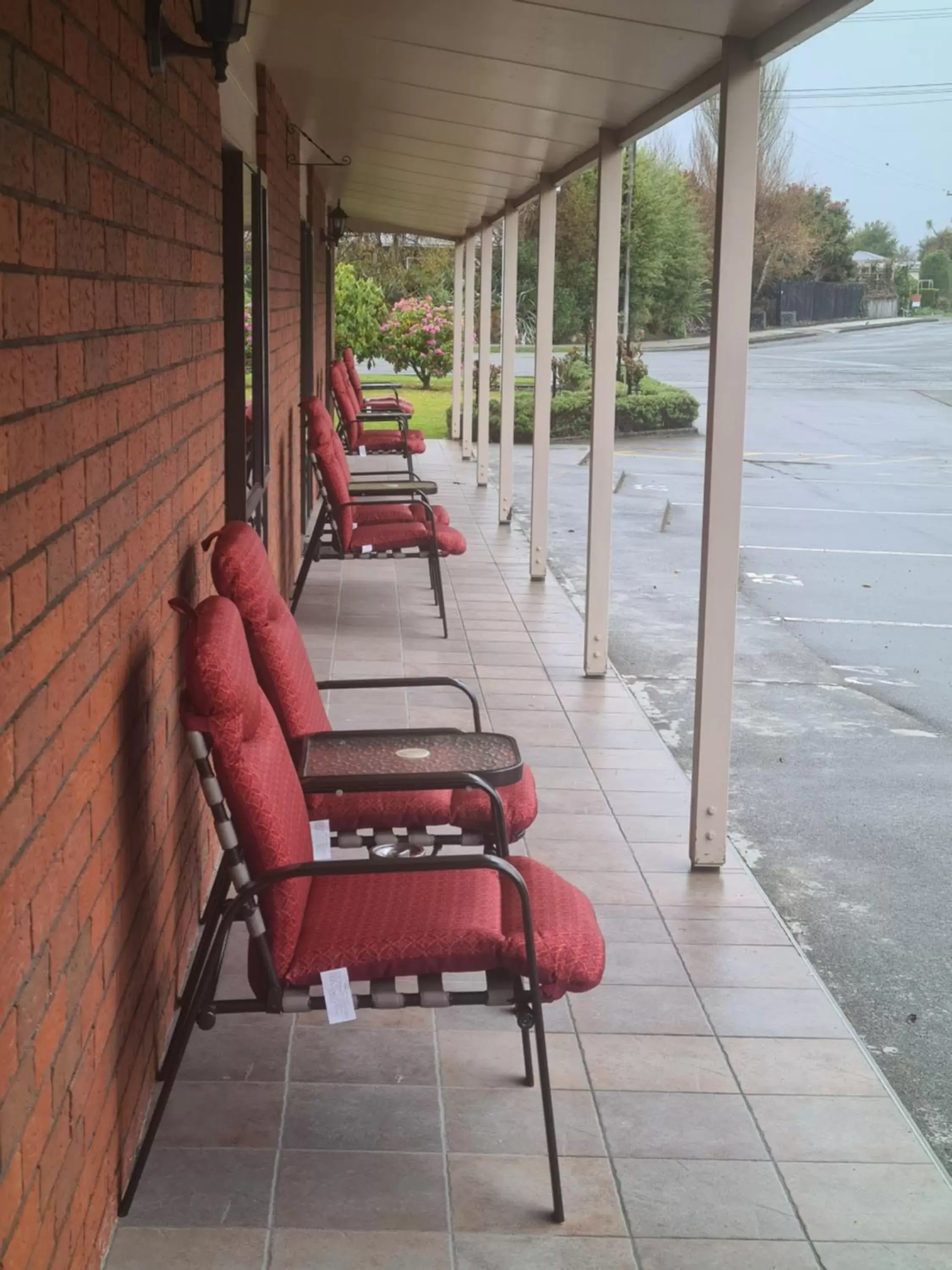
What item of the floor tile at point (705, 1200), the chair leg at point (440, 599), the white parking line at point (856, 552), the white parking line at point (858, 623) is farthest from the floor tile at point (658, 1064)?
the white parking line at point (856, 552)

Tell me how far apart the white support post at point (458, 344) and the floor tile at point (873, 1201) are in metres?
14.8

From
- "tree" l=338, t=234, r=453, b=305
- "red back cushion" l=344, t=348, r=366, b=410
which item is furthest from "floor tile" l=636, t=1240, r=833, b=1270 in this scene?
"tree" l=338, t=234, r=453, b=305

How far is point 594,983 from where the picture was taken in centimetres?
→ 264

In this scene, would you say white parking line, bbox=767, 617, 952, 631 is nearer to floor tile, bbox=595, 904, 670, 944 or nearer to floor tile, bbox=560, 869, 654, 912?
floor tile, bbox=560, 869, 654, 912

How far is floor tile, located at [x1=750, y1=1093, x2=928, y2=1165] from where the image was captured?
2795mm

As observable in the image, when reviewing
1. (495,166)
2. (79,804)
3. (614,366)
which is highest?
(495,166)

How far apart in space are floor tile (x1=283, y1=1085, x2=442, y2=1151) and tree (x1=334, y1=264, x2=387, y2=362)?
19893 mm

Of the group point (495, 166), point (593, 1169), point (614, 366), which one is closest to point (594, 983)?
point (593, 1169)

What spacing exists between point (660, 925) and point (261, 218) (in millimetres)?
3414

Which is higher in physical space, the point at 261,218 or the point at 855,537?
the point at 261,218

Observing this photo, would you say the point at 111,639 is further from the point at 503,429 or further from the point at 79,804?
the point at 503,429

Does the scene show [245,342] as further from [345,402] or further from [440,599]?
[345,402]

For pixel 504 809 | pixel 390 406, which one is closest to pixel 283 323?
pixel 504 809

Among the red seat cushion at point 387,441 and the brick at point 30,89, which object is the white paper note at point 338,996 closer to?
the brick at point 30,89
